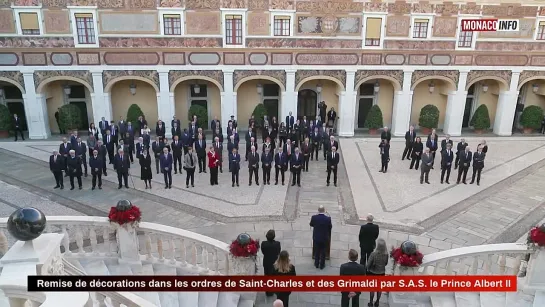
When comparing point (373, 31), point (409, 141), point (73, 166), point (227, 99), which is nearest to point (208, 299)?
point (73, 166)

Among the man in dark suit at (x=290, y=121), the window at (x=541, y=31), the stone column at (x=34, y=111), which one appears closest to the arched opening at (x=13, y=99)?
the stone column at (x=34, y=111)

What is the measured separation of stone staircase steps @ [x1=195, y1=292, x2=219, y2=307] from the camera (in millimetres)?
7480

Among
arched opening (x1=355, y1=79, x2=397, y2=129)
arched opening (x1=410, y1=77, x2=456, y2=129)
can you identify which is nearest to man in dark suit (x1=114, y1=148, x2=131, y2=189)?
arched opening (x1=355, y1=79, x2=397, y2=129)

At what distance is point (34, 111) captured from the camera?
21.5 m

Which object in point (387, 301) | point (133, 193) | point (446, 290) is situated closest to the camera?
point (446, 290)

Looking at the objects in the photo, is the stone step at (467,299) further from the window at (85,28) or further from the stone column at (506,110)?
the stone column at (506,110)

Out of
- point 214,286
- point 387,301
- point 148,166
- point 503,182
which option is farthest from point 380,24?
point 214,286

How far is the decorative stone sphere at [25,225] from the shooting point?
3.99 metres

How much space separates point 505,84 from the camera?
23812 millimetres

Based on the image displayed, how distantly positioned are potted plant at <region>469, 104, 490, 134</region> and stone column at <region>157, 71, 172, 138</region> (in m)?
17.1

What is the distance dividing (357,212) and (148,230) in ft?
24.3

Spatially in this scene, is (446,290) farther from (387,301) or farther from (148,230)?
(148,230)

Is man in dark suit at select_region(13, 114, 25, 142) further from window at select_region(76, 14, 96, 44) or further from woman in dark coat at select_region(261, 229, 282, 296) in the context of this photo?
woman in dark coat at select_region(261, 229, 282, 296)

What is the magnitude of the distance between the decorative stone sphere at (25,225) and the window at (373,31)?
20.5 m
